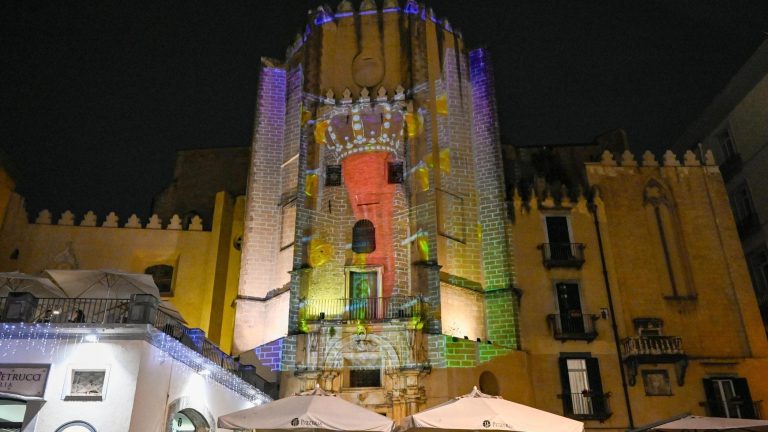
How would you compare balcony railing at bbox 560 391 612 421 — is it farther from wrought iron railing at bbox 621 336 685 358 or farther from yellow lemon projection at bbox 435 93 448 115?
yellow lemon projection at bbox 435 93 448 115

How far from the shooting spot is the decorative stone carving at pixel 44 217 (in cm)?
2656

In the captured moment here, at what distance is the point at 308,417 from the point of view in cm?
1083

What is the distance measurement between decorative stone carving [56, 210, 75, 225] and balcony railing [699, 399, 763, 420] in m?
25.4

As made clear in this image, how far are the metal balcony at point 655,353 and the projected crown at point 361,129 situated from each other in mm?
12020

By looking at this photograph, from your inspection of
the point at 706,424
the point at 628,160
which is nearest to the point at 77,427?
the point at 706,424

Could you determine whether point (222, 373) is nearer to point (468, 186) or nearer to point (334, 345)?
point (334, 345)

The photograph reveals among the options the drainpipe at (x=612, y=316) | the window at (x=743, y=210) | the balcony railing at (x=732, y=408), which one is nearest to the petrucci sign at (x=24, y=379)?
the drainpipe at (x=612, y=316)

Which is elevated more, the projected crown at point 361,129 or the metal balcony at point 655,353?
the projected crown at point 361,129

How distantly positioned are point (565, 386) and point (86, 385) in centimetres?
1578

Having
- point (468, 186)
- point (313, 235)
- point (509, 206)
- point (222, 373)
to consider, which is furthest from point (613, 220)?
point (222, 373)

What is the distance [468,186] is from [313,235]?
6.72 meters

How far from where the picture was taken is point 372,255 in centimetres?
2469

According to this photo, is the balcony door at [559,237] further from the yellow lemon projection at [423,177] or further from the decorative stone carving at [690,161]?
the decorative stone carving at [690,161]

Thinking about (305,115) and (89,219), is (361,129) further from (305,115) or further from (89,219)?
(89,219)
